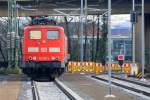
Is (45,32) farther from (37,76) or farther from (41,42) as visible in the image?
(37,76)

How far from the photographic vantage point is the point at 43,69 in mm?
39188

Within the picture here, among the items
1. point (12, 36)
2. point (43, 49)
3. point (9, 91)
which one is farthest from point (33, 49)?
point (12, 36)

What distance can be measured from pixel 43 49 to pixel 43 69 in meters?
1.46

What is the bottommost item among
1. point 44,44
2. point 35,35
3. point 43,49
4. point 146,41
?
point 43,49

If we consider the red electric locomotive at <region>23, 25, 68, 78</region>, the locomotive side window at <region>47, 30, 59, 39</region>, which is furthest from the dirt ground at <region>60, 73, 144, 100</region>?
the locomotive side window at <region>47, 30, 59, 39</region>

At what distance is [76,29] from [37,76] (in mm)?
61137

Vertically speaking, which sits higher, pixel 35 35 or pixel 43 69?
pixel 35 35

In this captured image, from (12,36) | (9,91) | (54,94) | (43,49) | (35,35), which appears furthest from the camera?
(12,36)

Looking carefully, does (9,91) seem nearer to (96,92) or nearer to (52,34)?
(96,92)

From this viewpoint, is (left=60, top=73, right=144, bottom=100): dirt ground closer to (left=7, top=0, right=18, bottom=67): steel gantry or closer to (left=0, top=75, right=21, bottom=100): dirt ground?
(left=0, top=75, right=21, bottom=100): dirt ground

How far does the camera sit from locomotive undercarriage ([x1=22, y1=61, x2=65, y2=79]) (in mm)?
38250

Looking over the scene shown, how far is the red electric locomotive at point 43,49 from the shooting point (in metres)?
38.3

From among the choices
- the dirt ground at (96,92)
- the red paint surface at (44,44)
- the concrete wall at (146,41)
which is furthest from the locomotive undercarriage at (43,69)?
the concrete wall at (146,41)

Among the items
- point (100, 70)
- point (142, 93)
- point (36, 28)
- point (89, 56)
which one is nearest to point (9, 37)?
point (100, 70)
